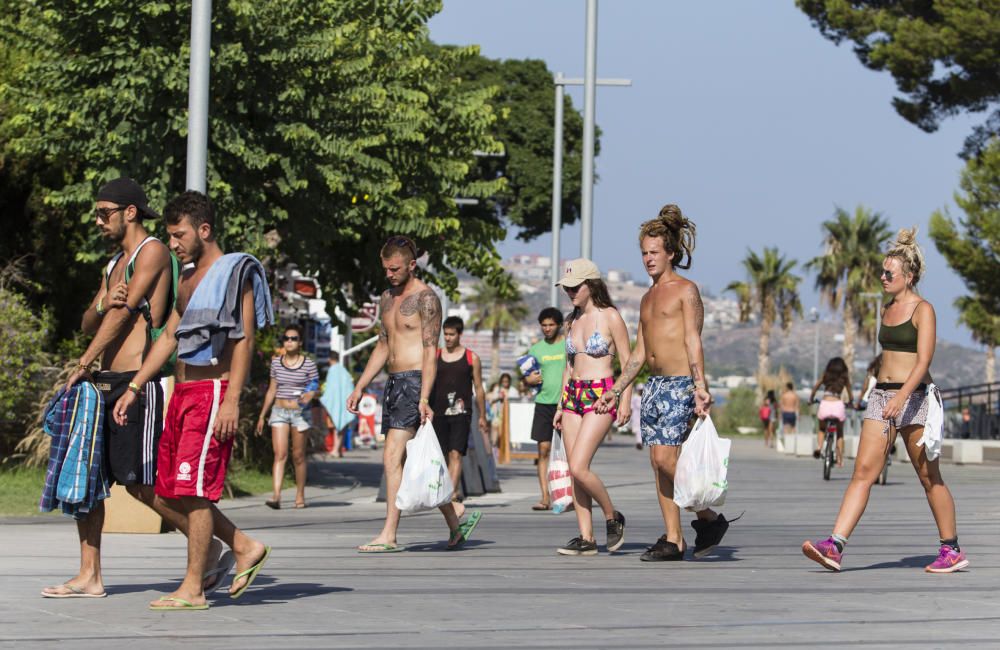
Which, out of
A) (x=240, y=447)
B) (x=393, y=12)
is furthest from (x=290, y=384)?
(x=393, y=12)

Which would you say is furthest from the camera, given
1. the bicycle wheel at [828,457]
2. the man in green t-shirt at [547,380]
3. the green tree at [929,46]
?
the green tree at [929,46]

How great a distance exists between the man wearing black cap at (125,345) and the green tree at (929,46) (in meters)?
31.4

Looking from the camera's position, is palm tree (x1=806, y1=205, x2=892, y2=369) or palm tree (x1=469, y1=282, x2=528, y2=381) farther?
palm tree (x1=469, y1=282, x2=528, y2=381)

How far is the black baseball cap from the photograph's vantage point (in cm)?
852

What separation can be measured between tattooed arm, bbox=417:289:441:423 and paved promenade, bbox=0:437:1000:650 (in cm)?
98

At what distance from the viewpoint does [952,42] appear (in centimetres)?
3834

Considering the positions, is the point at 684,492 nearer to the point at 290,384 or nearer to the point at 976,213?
the point at 290,384

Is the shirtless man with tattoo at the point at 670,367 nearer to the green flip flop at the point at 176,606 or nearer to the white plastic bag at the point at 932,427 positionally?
the white plastic bag at the point at 932,427

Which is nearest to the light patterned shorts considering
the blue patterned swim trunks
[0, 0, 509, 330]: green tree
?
the blue patterned swim trunks

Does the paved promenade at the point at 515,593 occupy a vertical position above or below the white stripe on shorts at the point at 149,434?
below

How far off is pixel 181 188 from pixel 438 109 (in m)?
4.73

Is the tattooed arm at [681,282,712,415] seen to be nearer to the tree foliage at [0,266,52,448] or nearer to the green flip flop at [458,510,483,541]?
the green flip flop at [458,510,483,541]

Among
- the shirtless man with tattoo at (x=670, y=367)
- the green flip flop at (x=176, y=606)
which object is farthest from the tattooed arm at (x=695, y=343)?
the green flip flop at (x=176, y=606)

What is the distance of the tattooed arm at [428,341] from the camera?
11395mm
